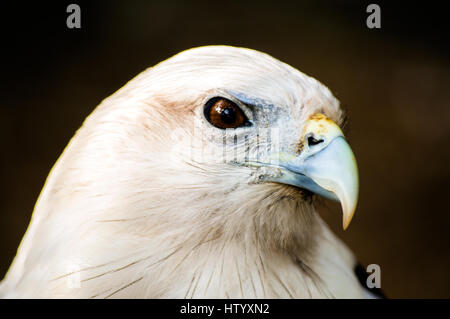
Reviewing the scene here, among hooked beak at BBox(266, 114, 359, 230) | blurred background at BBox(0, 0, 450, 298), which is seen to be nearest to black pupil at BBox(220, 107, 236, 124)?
hooked beak at BBox(266, 114, 359, 230)

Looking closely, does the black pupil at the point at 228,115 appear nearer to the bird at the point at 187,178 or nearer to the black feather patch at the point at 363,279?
the bird at the point at 187,178

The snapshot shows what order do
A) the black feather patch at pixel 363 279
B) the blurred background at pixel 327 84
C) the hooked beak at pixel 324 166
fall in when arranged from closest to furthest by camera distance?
the hooked beak at pixel 324 166
the black feather patch at pixel 363 279
the blurred background at pixel 327 84

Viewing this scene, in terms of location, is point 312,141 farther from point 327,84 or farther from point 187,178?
point 327,84

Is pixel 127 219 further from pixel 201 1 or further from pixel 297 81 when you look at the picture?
pixel 201 1

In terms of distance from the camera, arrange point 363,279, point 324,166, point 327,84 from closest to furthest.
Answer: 1. point 324,166
2. point 363,279
3. point 327,84

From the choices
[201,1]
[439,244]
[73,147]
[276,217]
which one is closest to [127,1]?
[201,1]

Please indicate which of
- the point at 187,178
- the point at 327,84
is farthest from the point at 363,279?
the point at 327,84

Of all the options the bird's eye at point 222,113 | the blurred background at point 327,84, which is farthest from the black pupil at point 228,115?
the blurred background at point 327,84

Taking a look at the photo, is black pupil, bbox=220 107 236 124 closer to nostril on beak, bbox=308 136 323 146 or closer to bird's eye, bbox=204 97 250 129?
bird's eye, bbox=204 97 250 129
